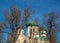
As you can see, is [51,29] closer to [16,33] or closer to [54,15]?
[54,15]

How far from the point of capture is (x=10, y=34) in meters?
20.1

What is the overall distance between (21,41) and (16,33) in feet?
55.8

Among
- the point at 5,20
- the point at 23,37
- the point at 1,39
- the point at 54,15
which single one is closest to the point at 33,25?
the point at 23,37

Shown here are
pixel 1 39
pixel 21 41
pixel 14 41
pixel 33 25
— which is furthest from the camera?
pixel 21 41

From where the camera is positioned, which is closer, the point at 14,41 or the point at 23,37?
the point at 14,41

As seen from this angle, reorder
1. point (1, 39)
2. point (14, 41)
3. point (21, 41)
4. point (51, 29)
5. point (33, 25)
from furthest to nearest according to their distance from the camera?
1. point (21, 41)
2. point (33, 25)
3. point (1, 39)
4. point (51, 29)
5. point (14, 41)

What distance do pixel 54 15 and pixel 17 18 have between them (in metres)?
5.08

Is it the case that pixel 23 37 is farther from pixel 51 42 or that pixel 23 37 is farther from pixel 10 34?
pixel 10 34

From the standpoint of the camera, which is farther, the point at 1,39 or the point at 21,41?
the point at 21,41

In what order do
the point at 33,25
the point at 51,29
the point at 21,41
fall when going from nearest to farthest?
the point at 51,29 < the point at 33,25 < the point at 21,41

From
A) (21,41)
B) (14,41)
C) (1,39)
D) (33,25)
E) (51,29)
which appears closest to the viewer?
(14,41)

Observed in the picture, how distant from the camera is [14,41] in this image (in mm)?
19812

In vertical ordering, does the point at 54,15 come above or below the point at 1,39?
above

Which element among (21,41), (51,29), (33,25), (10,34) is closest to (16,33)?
(10,34)
